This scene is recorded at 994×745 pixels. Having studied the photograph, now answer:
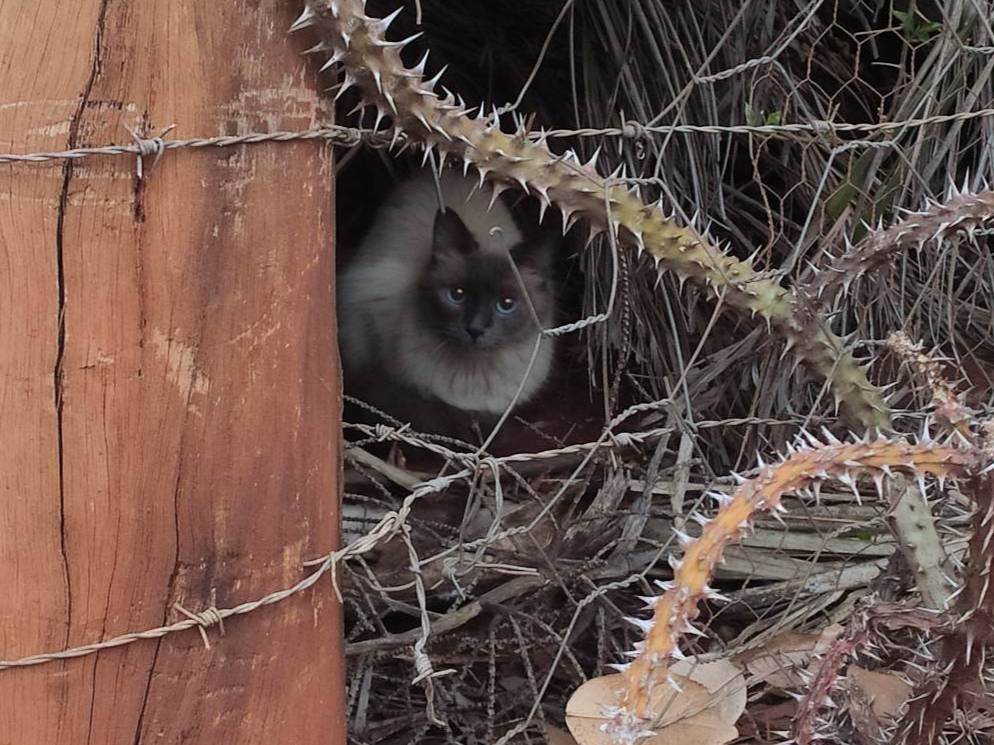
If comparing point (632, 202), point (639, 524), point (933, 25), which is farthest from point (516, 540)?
point (933, 25)

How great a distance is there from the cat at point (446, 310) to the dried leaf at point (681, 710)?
118 cm

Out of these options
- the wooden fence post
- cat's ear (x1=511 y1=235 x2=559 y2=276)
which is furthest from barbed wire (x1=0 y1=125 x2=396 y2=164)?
cat's ear (x1=511 y1=235 x2=559 y2=276)

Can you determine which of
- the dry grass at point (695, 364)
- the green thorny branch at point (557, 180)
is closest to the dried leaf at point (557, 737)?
the dry grass at point (695, 364)

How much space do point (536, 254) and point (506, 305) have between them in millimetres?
139

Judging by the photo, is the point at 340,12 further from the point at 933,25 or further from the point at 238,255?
the point at 933,25

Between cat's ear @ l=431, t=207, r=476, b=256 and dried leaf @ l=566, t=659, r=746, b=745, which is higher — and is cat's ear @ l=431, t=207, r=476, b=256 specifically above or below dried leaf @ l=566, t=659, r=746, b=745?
above

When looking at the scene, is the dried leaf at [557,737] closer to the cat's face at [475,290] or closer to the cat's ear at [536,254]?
the cat's face at [475,290]

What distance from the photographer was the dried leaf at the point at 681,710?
3.49ft

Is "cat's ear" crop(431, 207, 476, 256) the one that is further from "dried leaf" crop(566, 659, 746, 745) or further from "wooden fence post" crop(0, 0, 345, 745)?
"dried leaf" crop(566, 659, 746, 745)

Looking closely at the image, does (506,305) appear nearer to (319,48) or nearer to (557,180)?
(557,180)

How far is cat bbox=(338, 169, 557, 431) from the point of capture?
A: 2.30m

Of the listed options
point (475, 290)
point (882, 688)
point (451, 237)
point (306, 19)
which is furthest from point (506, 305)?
point (306, 19)

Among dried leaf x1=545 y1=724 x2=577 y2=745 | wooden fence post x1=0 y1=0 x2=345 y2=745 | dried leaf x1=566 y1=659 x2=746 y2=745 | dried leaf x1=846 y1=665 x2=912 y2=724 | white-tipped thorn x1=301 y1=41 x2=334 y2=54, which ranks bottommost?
dried leaf x1=545 y1=724 x2=577 y2=745

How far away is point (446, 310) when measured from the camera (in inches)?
92.0
